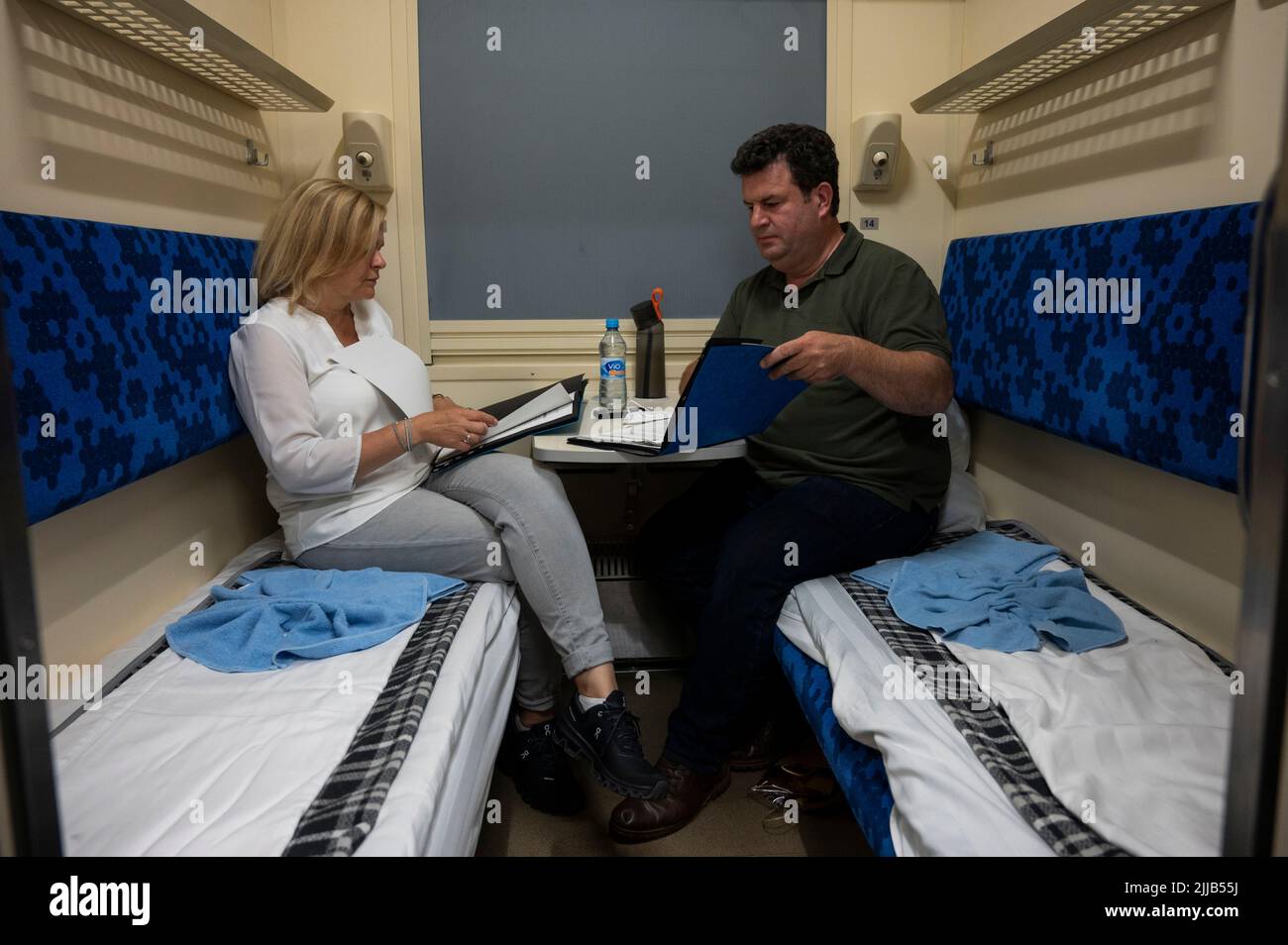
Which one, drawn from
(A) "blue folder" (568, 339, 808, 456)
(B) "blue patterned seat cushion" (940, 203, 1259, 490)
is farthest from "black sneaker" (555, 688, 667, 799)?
(B) "blue patterned seat cushion" (940, 203, 1259, 490)

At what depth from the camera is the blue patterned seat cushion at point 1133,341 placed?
143 cm

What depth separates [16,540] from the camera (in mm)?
672

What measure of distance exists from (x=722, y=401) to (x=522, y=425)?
1.41ft

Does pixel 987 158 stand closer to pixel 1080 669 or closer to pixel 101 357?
pixel 1080 669

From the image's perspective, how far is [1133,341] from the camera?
164 cm

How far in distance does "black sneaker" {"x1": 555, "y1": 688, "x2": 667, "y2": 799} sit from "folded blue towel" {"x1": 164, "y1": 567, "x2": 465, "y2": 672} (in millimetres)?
373

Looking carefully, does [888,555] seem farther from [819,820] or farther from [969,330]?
[969,330]

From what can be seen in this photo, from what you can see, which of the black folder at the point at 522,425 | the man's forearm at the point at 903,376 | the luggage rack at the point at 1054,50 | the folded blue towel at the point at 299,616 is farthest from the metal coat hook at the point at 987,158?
the folded blue towel at the point at 299,616

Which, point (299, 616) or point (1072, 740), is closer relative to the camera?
point (1072, 740)

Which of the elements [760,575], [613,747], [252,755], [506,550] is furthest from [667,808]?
[252,755]

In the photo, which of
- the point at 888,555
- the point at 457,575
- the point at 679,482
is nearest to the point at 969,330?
the point at 888,555

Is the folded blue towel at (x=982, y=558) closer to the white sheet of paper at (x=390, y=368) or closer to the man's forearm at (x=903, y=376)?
the man's forearm at (x=903, y=376)

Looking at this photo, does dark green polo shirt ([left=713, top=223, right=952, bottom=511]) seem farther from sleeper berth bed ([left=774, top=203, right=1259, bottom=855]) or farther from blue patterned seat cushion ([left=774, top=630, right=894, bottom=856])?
blue patterned seat cushion ([left=774, top=630, right=894, bottom=856])
